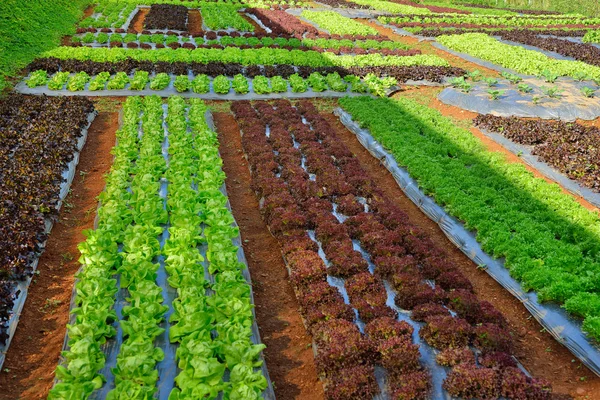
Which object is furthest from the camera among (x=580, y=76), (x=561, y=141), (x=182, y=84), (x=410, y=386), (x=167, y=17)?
(x=167, y=17)

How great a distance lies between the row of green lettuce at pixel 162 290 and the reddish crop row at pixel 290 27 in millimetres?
19146

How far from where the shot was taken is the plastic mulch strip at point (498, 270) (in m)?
7.11

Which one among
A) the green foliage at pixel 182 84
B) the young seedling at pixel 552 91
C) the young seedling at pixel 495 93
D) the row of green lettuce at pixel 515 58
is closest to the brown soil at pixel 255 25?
the row of green lettuce at pixel 515 58

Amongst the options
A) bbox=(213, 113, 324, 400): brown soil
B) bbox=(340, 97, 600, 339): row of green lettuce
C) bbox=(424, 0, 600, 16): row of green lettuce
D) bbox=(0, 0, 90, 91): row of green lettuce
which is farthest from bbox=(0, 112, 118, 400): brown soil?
bbox=(424, 0, 600, 16): row of green lettuce

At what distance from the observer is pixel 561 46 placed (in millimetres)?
27859

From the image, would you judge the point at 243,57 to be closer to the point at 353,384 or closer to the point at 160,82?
the point at 160,82

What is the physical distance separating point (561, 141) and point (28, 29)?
2401cm

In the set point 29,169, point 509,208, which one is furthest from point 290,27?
point 509,208

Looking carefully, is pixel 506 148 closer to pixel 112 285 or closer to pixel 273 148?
pixel 273 148

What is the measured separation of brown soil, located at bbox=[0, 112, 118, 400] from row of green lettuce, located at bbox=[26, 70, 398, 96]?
20.9 feet

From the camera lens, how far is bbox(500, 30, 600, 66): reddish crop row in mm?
25541

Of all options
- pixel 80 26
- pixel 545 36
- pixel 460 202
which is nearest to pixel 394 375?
pixel 460 202

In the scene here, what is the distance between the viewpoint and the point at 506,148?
14180 mm

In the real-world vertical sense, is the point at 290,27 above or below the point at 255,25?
above
